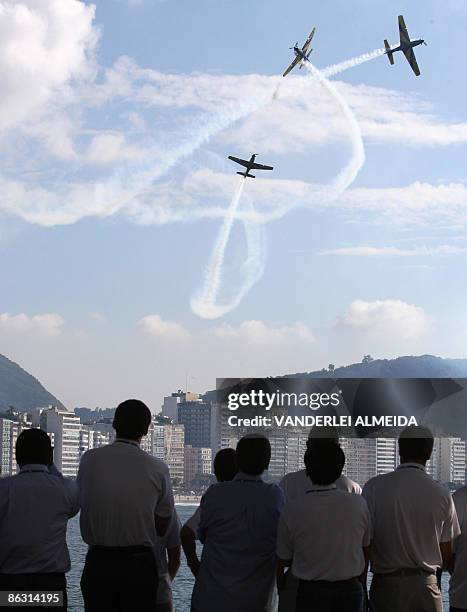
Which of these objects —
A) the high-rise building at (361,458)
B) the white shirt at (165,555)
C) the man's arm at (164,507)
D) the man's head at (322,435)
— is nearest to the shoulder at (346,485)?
the man's head at (322,435)

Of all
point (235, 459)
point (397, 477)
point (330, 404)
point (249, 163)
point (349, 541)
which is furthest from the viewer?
point (249, 163)

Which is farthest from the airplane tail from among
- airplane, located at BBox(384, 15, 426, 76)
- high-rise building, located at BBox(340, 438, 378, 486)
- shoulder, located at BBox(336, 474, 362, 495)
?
high-rise building, located at BBox(340, 438, 378, 486)

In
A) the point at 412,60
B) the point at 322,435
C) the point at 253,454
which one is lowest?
the point at 253,454

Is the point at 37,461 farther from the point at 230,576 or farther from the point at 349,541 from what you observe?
the point at 349,541

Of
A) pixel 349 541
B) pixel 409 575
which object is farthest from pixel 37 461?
pixel 409 575

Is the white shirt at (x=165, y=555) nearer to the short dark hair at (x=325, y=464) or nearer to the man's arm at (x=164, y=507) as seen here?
the man's arm at (x=164, y=507)

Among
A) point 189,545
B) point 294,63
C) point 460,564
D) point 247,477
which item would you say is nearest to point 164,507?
point 189,545

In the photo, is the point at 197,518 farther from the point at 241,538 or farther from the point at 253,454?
the point at 253,454
